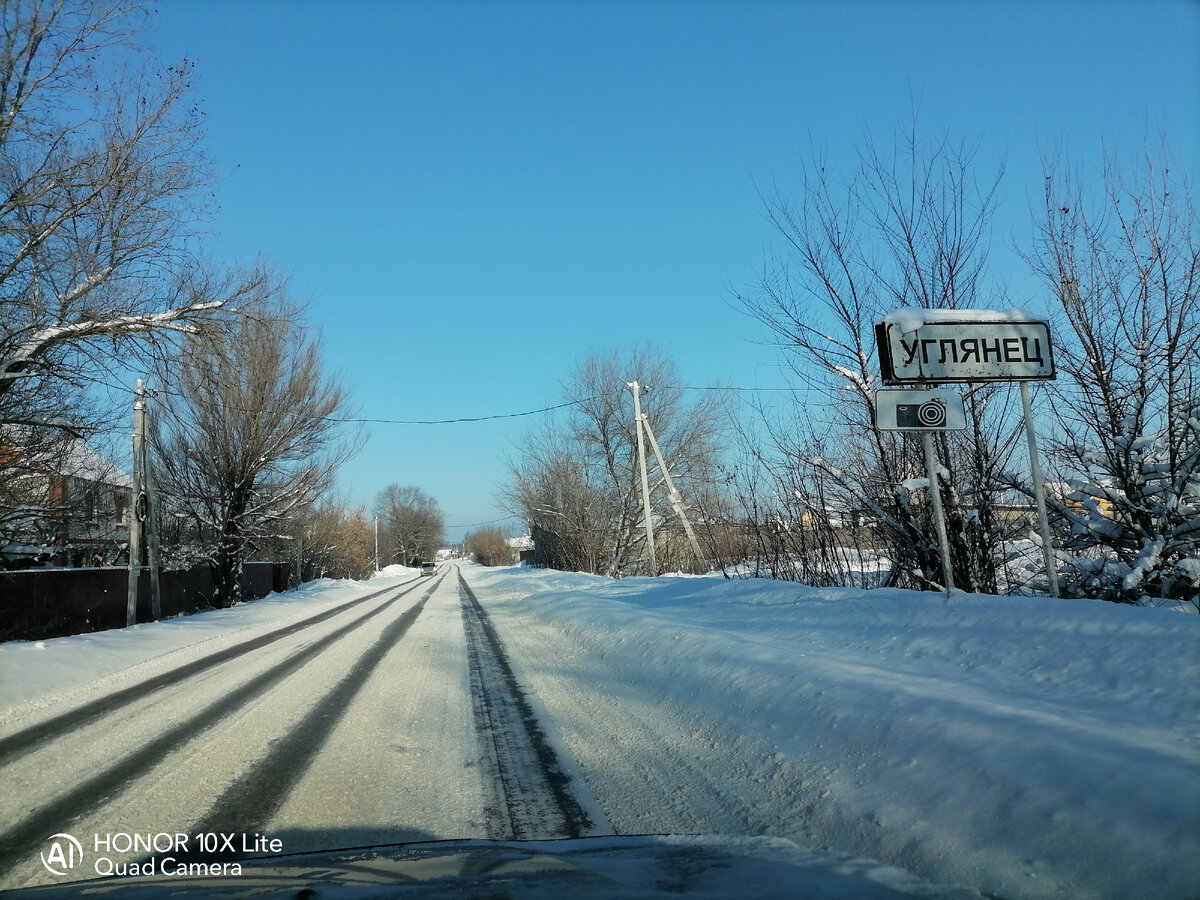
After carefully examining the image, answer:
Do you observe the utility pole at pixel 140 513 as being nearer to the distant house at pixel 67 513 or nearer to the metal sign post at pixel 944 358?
the distant house at pixel 67 513

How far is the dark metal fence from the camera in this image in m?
13.1

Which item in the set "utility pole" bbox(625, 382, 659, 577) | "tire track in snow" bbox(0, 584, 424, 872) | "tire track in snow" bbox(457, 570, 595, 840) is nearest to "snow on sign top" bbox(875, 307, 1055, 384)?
"tire track in snow" bbox(457, 570, 595, 840)

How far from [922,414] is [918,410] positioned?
0.06 m

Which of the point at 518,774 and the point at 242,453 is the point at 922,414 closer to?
the point at 518,774

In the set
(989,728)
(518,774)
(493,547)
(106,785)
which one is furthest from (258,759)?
(493,547)

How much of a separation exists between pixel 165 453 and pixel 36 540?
473 cm

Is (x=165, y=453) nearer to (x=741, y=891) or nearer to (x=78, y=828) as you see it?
(x=78, y=828)

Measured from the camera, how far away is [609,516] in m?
32.4

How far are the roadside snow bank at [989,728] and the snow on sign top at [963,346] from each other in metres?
2.09

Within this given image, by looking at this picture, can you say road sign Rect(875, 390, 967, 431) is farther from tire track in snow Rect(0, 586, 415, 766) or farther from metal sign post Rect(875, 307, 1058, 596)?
tire track in snow Rect(0, 586, 415, 766)

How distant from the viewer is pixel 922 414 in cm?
691

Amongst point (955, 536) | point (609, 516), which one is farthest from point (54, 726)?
point (609, 516)

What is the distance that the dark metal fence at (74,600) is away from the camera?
42.9 ft

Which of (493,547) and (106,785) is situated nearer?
(106,785)
